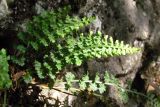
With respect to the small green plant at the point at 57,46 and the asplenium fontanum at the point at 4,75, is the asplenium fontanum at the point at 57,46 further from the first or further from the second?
the asplenium fontanum at the point at 4,75

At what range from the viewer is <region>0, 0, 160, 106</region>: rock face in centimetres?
395

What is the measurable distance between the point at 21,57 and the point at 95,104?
1.29 metres

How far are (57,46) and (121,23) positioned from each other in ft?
4.65

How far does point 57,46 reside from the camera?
3.70 metres

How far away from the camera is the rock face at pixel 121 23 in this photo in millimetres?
3954

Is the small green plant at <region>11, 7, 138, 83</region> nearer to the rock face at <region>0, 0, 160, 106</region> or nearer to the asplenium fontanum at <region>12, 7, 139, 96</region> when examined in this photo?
the asplenium fontanum at <region>12, 7, 139, 96</region>

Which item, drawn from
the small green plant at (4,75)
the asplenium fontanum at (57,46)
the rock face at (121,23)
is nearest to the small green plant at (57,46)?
the asplenium fontanum at (57,46)

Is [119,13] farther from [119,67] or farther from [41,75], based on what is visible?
[41,75]

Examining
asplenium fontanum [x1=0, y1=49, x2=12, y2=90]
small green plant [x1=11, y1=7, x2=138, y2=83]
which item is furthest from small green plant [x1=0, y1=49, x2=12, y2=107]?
small green plant [x1=11, y1=7, x2=138, y2=83]

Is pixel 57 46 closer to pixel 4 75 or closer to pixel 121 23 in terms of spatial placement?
pixel 4 75

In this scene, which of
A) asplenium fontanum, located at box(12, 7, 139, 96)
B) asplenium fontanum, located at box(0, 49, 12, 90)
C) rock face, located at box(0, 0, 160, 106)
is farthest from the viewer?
rock face, located at box(0, 0, 160, 106)

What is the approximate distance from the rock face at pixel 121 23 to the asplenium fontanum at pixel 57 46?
388 mm

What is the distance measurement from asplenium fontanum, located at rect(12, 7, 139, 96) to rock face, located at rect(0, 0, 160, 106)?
388mm

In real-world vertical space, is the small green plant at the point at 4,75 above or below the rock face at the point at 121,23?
below
